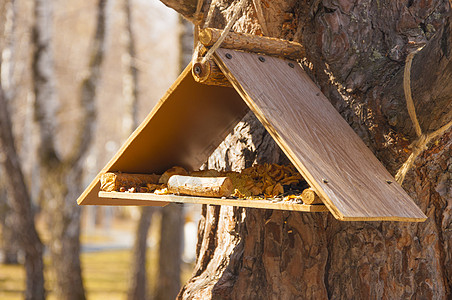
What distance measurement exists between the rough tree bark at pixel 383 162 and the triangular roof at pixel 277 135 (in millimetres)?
120

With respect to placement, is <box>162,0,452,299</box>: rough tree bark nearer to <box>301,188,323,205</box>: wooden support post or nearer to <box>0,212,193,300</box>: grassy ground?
<box>301,188,323,205</box>: wooden support post

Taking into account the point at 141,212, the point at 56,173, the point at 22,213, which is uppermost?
the point at 56,173

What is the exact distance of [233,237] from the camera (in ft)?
8.43

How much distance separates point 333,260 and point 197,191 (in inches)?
24.0

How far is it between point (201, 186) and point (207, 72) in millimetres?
379

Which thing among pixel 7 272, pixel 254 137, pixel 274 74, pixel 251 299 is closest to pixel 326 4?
pixel 274 74

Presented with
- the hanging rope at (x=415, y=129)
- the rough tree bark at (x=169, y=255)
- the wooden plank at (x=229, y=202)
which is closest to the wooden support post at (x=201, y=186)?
the wooden plank at (x=229, y=202)

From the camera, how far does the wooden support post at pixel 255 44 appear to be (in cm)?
197

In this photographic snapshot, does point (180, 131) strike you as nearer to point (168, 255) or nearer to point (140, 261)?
point (168, 255)

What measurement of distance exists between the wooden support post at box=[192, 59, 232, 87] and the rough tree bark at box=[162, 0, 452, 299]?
0.25 metres

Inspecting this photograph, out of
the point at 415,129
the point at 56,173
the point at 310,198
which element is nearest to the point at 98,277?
the point at 56,173

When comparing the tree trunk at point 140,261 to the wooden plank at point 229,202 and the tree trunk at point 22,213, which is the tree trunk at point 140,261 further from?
the wooden plank at point 229,202

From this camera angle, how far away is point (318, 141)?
1.94 meters

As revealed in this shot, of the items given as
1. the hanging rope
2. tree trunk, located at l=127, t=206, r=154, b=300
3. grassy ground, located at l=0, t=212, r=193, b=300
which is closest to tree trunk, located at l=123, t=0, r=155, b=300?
tree trunk, located at l=127, t=206, r=154, b=300
